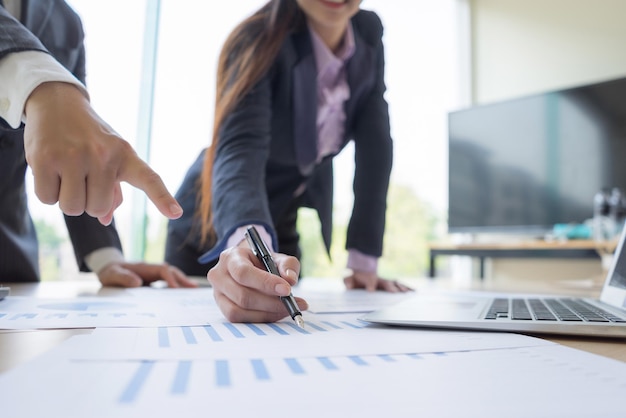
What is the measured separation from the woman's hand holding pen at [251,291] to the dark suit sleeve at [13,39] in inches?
10.8

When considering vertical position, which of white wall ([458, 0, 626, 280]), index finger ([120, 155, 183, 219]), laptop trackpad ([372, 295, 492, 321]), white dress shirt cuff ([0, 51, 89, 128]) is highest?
white wall ([458, 0, 626, 280])

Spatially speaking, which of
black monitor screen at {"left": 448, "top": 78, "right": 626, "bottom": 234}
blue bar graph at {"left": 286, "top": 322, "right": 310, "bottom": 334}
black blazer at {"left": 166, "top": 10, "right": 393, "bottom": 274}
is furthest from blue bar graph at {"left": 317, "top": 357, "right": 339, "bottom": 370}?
black monitor screen at {"left": 448, "top": 78, "right": 626, "bottom": 234}

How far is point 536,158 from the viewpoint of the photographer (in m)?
2.74

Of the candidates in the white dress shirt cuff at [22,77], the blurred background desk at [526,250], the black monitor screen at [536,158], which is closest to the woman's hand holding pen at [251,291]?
the white dress shirt cuff at [22,77]

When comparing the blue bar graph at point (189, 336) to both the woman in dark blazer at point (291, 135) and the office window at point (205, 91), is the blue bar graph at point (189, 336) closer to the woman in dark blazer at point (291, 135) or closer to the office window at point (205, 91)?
the woman in dark blazer at point (291, 135)

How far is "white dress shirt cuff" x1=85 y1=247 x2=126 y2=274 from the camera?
1.12m

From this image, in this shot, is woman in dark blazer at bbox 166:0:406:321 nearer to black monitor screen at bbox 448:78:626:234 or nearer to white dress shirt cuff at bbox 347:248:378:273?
white dress shirt cuff at bbox 347:248:378:273

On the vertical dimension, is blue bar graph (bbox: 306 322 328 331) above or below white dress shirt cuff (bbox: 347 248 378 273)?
below

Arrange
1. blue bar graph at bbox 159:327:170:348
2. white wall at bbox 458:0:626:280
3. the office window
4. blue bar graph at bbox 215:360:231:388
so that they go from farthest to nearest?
white wall at bbox 458:0:626:280, the office window, blue bar graph at bbox 159:327:170:348, blue bar graph at bbox 215:360:231:388

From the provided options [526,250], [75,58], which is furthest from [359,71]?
[526,250]

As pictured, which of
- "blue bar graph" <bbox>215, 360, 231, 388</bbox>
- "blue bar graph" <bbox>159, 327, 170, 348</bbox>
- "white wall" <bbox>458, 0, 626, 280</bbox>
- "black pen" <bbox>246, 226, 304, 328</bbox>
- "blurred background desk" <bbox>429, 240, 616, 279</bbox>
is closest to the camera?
"blue bar graph" <bbox>215, 360, 231, 388</bbox>

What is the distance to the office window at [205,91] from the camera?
8.23 feet

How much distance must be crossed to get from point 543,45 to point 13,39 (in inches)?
123

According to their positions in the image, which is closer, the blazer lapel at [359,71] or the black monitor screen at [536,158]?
the blazer lapel at [359,71]
